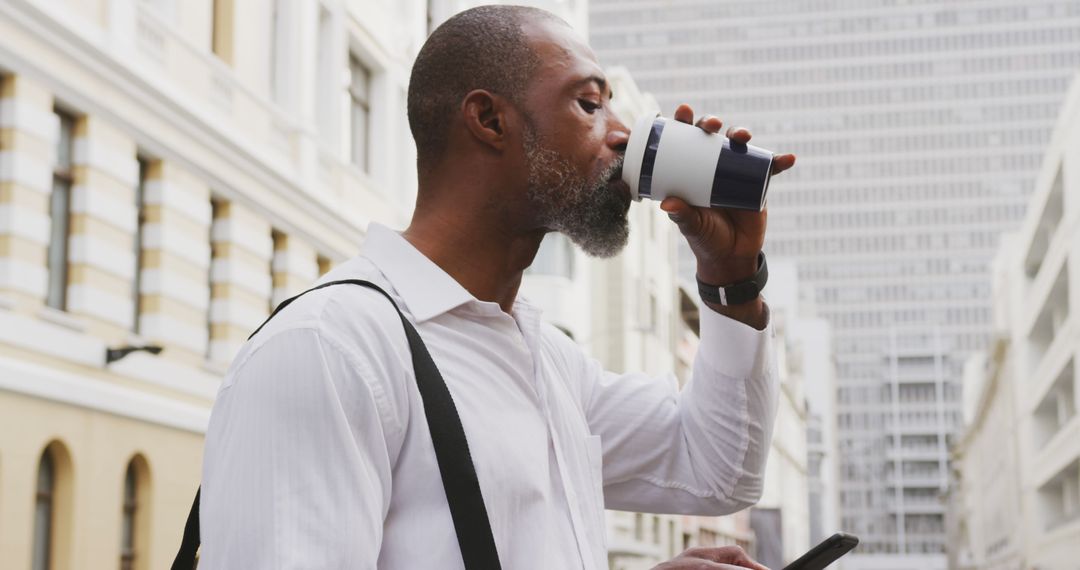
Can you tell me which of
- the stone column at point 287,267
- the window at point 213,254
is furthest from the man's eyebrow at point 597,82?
the stone column at point 287,267

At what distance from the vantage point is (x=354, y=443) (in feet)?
5.11

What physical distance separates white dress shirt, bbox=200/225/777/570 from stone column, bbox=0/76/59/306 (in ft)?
34.0

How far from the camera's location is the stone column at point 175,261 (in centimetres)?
1421

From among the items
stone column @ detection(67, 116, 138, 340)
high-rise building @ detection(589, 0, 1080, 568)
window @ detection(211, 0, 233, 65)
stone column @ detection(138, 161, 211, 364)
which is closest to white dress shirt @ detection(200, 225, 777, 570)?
stone column @ detection(67, 116, 138, 340)

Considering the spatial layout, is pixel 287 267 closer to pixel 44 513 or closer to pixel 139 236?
pixel 139 236

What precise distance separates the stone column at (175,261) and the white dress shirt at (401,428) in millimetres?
12636

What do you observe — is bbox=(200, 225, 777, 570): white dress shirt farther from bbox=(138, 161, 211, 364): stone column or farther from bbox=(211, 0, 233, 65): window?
bbox=(211, 0, 233, 65): window

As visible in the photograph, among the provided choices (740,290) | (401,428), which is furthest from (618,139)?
(401,428)

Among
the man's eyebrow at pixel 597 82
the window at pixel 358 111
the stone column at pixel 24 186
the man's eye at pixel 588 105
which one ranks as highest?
the window at pixel 358 111

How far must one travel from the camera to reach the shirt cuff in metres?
2.07

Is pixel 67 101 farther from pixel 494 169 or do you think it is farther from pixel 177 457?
pixel 494 169

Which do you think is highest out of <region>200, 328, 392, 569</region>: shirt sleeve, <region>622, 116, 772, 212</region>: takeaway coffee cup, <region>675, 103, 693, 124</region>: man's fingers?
<region>675, 103, 693, 124</region>: man's fingers

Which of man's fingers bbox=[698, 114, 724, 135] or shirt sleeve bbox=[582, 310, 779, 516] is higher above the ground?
man's fingers bbox=[698, 114, 724, 135]

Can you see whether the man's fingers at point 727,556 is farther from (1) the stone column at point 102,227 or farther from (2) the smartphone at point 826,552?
(1) the stone column at point 102,227
